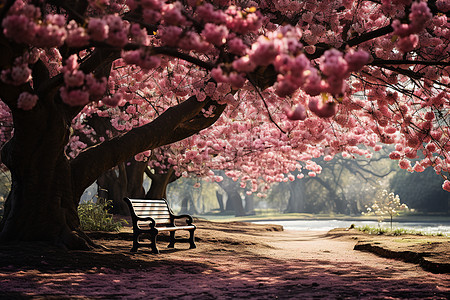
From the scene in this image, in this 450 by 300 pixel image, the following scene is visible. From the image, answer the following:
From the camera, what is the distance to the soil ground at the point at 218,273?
547 centimetres

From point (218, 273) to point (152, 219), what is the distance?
2294mm

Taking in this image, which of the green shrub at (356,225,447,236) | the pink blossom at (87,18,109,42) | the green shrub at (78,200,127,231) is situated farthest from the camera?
the green shrub at (356,225,447,236)

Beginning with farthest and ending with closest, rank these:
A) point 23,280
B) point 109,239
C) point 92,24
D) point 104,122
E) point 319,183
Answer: point 319,183 < point 104,122 < point 109,239 < point 23,280 < point 92,24

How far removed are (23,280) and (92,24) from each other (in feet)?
11.4

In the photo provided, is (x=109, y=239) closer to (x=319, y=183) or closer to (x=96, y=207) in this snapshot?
(x=96, y=207)

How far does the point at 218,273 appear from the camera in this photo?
727 centimetres

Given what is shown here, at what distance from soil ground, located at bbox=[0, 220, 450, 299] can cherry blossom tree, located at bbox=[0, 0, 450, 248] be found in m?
1.13

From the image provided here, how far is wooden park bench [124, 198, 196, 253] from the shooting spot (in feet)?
29.7

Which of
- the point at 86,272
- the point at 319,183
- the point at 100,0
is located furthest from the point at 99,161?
the point at 319,183

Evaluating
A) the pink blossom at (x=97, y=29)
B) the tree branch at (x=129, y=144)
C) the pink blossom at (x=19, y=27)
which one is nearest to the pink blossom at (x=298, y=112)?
the pink blossom at (x=97, y=29)

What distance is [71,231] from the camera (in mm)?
8289

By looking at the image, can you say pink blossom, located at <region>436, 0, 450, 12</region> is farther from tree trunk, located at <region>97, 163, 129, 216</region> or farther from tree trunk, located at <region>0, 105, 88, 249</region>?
tree trunk, located at <region>97, 163, 129, 216</region>

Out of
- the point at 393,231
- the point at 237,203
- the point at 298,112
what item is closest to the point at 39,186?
the point at 298,112

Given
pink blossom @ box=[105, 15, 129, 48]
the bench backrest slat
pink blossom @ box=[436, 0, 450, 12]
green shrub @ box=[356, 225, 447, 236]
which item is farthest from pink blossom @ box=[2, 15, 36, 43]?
green shrub @ box=[356, 225, 447, 236]
